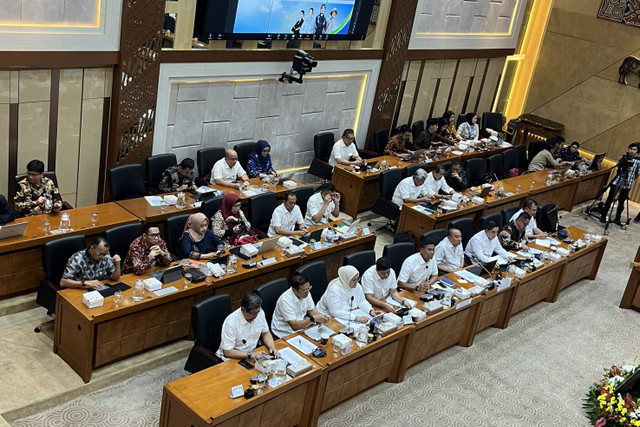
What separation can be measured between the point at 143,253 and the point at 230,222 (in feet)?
5.37

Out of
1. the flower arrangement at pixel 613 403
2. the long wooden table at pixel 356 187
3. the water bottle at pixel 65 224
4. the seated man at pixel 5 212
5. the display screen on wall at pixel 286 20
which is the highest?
the display screen on wall at pixel 286 20

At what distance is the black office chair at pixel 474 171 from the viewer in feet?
41.3

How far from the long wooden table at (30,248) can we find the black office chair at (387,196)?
4.15 m

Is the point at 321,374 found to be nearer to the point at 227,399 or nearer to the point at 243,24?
the point at 227,399

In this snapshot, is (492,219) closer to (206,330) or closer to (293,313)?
(293,313)

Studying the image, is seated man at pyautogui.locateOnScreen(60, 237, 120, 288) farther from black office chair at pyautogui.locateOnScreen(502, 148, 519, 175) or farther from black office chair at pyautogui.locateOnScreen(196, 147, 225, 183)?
black office chair at pyautogui.locateOnScreen(502, 148, 519, 175)

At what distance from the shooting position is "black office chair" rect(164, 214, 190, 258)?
8047mm

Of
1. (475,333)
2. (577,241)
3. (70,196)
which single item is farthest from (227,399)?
(577,241)

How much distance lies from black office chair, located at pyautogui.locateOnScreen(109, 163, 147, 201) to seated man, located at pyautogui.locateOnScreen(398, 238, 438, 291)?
342cm

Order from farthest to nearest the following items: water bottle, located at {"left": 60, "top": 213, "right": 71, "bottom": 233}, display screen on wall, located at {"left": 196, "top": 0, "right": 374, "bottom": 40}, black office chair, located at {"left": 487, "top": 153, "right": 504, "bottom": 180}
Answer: black office chair, located at {"left": 487, "top": 153, "right": 504, "bottom": 180}, display screen on wall, located at {"left": 196, "top": 0, "right": 374, "bottom": 40}, water bottle, located at {"left": 60, "top": 213, "right": 71, "bottom": 233}

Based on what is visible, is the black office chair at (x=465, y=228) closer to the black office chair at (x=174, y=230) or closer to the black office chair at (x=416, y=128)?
the black office chair at (x=174, y=230)

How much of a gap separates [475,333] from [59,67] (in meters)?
5.69

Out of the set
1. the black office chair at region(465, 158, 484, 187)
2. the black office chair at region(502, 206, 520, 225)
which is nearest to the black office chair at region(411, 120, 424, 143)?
the black office chair at region(465, 158, 484, 187)

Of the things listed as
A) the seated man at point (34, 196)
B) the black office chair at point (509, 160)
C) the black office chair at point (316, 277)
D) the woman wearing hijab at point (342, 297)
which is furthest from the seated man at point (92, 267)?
the black office chair at point (509, 160)
